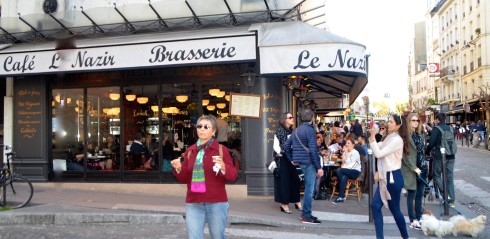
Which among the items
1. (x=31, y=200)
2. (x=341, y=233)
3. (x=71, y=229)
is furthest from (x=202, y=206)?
(x=31, y=200)

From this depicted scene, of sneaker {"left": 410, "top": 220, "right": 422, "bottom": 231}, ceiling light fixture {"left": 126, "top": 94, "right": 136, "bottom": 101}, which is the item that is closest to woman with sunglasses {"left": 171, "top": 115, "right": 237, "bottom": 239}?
sneaker {"left": 410, "top": 220, "right": 422, "bottom": 231}

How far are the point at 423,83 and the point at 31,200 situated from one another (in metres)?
76.6

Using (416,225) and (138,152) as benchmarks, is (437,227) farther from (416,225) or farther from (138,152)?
(138,152)

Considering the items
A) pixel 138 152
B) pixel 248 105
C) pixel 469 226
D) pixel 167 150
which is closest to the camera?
pixel 469 226

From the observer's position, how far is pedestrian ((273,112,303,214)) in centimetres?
877

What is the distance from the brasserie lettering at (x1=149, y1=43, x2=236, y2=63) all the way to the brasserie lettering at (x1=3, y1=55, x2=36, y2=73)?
2950mm

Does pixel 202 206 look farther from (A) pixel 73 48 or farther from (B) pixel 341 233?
(A) pixel 73 48

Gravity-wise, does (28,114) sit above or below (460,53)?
below

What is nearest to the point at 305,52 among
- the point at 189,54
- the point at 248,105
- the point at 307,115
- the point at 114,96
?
the point at 248,105

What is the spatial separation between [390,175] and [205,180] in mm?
2764

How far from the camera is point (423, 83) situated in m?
78.4

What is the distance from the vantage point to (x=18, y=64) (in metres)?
10.9

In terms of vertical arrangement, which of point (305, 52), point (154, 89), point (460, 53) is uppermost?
point (460, 53)

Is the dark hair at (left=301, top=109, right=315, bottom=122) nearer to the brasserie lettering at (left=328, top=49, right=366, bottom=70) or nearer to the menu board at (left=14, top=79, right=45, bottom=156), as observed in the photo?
the brasserie lettering at (left=328, top=49, right=366, bottom=70)
